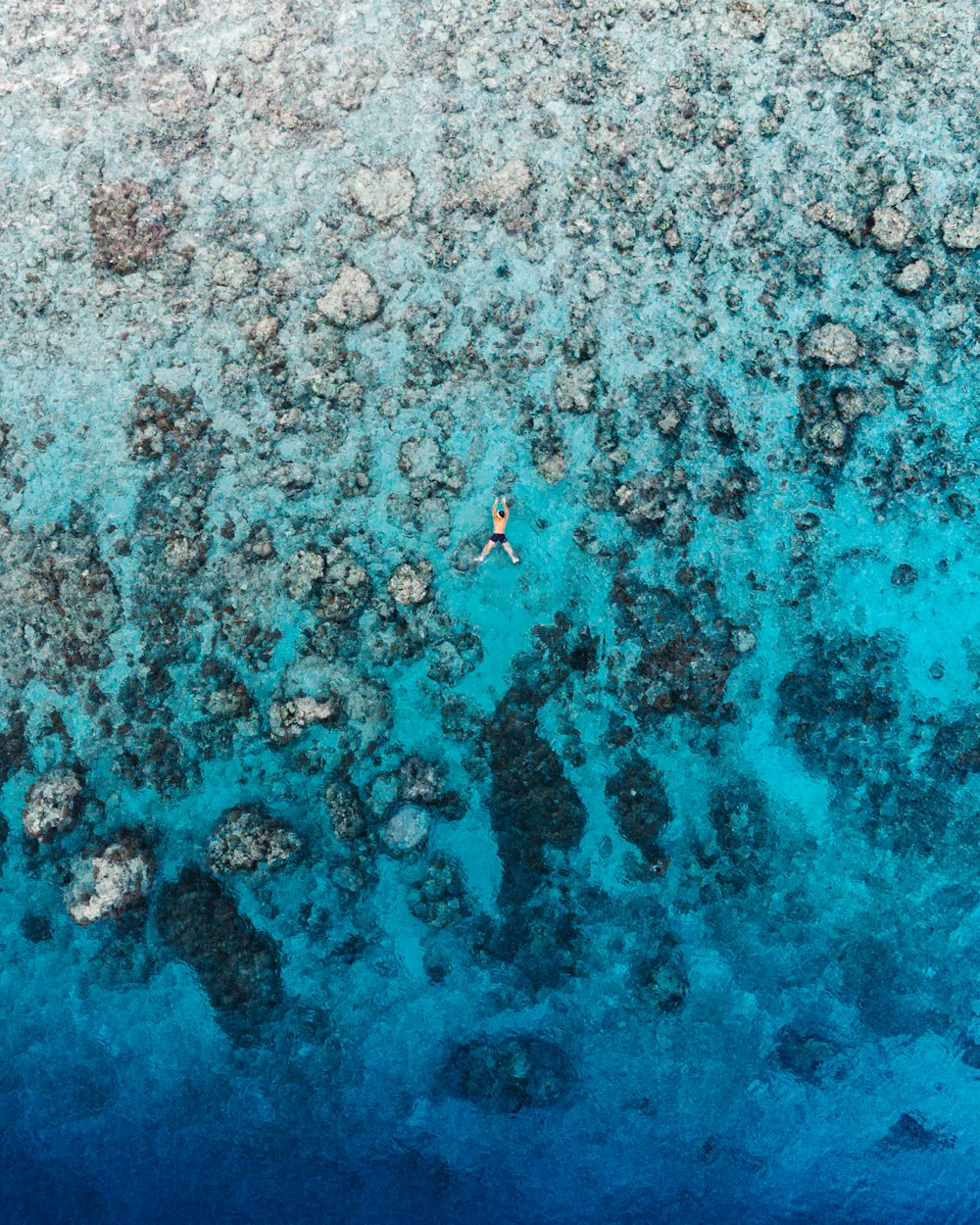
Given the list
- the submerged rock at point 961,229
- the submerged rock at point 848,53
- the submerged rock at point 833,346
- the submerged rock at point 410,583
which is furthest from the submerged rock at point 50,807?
the submerged rock at point 848,53

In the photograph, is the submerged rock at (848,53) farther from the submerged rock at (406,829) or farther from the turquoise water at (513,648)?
the submerged rock at (406,829)

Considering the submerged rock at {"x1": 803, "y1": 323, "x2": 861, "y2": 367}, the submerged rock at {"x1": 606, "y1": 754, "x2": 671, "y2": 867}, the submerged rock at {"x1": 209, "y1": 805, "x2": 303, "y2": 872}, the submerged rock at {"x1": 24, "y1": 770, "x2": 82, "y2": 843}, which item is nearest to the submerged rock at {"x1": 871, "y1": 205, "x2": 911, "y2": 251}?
the submerged rock at {"x1": 803, "y1": 323, "x2": 861, "y2": 367}

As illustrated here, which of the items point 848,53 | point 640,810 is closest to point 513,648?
point 640,810

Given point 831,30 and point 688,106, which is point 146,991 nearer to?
point 688,106

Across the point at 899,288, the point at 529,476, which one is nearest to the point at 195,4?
the point at 529,476

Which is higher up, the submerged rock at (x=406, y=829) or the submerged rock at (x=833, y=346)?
the submerged rock at (x=833, y=346)
